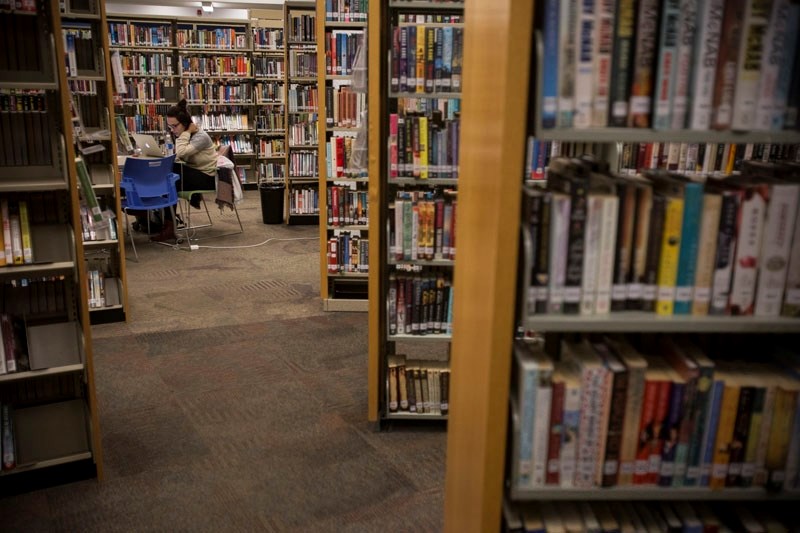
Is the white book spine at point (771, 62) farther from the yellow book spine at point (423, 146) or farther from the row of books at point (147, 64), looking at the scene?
the row of books at point (147, 64)

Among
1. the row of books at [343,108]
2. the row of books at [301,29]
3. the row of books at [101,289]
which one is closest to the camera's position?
the row of books at [101,289]

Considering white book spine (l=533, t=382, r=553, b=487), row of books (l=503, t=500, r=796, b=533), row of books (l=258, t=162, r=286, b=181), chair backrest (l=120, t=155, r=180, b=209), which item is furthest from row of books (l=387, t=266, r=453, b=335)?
row of books (l=258, t=162, r=286, b=181)

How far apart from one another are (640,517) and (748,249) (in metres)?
0.71

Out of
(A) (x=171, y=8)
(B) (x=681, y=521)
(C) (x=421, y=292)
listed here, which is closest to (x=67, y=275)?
(C) (x=421, y=292)

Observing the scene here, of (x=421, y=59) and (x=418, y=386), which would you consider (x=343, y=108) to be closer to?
(x=421, y=59)

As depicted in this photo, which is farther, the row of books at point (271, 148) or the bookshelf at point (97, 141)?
the row of books at point (271, 148)

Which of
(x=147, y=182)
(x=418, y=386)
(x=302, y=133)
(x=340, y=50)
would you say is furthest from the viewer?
(x=302, y=133)

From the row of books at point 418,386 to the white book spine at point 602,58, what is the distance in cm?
208

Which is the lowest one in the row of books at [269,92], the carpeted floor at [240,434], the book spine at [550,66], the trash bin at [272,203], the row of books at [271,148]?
the carpeted floor at [240,434]

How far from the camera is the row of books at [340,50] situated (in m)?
5.11

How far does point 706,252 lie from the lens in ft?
4.89

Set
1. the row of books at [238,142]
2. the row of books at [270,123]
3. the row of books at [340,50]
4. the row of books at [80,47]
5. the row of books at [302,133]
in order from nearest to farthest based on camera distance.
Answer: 1. the row of books at [80,47]
2. the row of books at [340,50]
3. the row of books at [302,133]
4. the row of books at [270,123]
5. the row of books at [238,142]

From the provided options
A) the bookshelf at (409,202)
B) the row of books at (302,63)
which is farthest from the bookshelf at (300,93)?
the bookshelf at (409,202)

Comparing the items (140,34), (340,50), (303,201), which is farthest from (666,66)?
(140,34)
